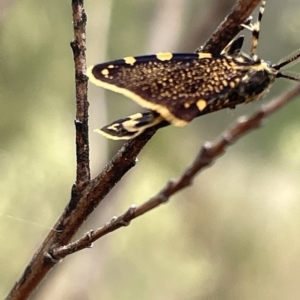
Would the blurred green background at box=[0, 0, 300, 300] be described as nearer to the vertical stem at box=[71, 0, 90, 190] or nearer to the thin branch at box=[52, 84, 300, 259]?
the vertical stem at box=[71, 0, 90, 190]

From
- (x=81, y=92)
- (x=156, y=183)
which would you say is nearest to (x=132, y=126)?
(x=81, y=92)

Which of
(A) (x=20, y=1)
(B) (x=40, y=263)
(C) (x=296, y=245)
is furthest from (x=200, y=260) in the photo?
(B) (x=40, y=263)

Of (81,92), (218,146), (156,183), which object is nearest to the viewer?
(218,146)

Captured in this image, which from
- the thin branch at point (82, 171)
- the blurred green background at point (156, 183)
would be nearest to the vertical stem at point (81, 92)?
the thin branch at point (82, 171)

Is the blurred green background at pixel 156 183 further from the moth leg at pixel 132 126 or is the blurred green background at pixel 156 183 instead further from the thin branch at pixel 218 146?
the thin branch at pixel 218 146

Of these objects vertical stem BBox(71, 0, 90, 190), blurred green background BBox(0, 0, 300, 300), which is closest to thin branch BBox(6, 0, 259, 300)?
vertical stem BBox(71, 0, 90, 190)

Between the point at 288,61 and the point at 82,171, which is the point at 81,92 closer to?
the point at 82,171

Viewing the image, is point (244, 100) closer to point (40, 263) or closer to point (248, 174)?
point (40, 263)
